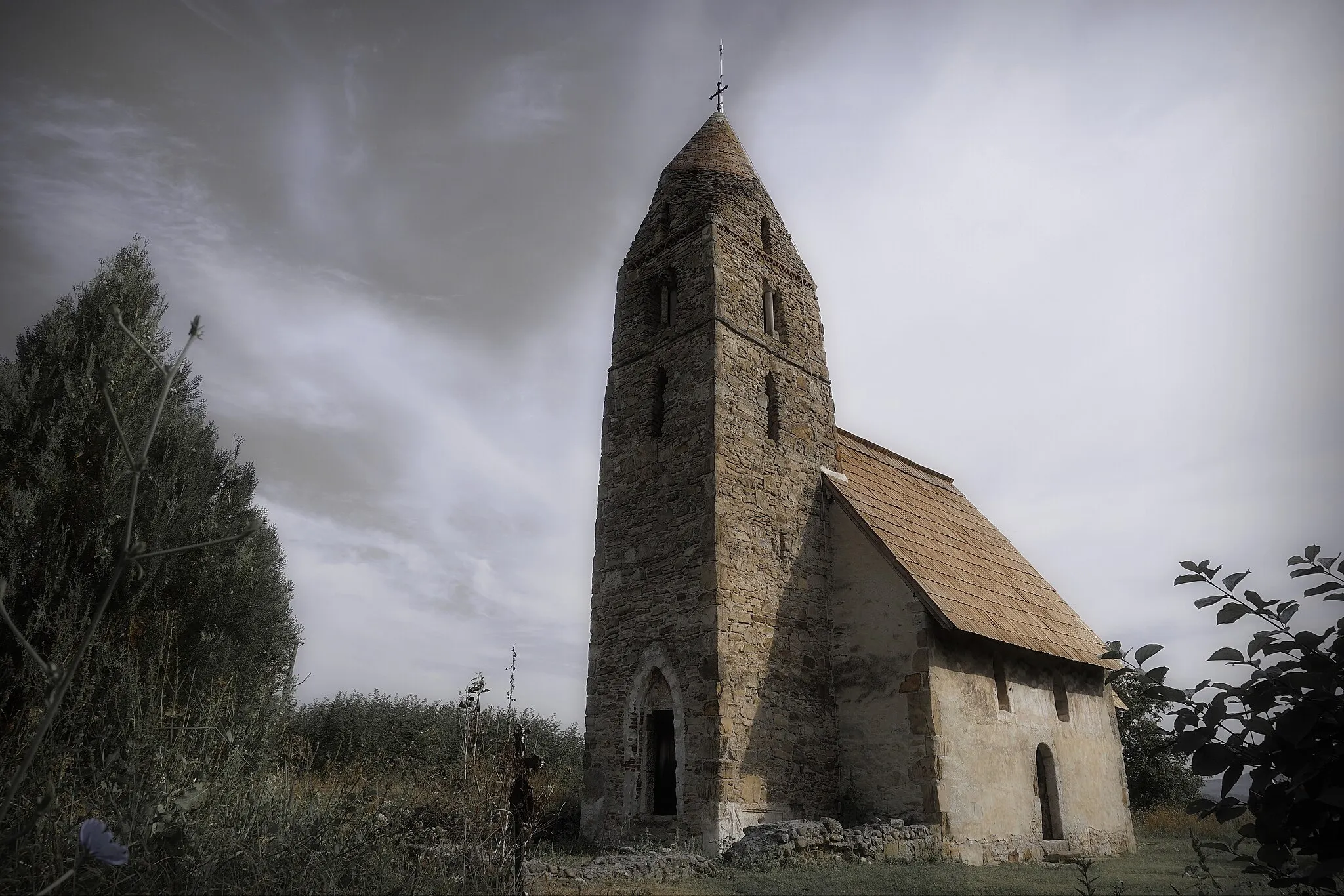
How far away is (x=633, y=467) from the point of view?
13.7m

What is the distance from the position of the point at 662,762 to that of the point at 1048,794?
7.06 metres

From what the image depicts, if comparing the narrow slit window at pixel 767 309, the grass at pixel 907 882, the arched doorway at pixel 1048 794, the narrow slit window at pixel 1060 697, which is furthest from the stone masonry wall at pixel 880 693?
the narrow slit window at pixel 1060 697

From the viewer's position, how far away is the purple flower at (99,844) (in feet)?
6.01

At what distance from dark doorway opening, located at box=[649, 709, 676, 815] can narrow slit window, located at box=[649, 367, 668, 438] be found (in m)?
4.71

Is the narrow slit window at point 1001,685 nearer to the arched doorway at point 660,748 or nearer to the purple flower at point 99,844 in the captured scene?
the arched doorway at point 660,748

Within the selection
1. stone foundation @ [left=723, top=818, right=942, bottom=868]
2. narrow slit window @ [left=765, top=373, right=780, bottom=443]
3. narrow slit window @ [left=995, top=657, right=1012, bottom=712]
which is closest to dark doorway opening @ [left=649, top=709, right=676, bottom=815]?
stone foundation @ [left=723, top=818, right=942, bottom=868]

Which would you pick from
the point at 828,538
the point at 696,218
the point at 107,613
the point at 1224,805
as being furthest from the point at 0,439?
the point at 1224,805

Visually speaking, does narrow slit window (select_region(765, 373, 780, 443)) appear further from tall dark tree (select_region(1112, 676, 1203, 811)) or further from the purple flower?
tall dark tree (select_region(1112, 676, 1203, 811))

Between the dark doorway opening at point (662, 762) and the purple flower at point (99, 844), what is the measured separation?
1007 centimetres

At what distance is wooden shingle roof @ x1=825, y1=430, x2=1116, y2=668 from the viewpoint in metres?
12.7

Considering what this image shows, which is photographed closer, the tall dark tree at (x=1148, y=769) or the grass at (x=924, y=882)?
the grass at (x=924, y=882)

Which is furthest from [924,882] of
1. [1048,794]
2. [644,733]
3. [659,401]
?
[659,401]

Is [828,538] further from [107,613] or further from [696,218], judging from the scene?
[107,613]

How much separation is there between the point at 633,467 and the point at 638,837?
231 inches
